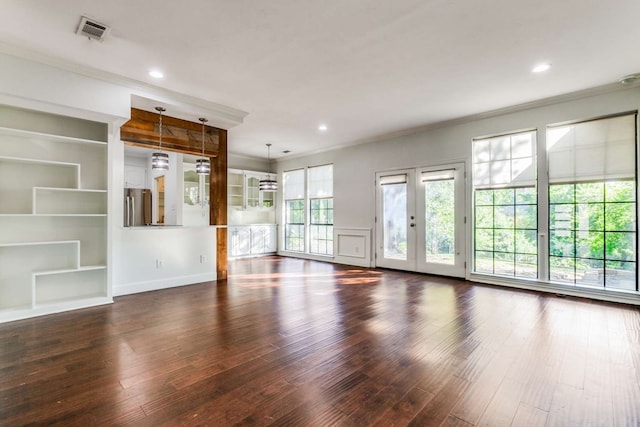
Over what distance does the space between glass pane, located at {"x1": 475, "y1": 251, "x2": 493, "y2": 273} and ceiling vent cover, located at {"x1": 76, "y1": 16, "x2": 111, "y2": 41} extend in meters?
5.86

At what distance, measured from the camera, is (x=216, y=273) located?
542 cm

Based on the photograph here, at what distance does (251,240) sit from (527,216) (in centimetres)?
642

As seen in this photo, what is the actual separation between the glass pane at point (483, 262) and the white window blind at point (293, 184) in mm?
4710

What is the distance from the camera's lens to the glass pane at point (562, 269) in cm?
441

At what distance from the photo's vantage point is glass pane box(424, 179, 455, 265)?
5598 millimetres

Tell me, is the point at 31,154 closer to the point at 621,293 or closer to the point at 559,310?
the point at 559,310

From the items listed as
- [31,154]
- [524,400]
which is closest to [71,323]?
[31,154]

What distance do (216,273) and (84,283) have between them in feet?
→ 6.24

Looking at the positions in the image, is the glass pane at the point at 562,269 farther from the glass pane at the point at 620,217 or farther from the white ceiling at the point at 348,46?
the white ceiling at the point at 348,46

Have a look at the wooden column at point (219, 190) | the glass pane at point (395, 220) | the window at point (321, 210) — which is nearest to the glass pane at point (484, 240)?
the glass pane at point (395, 220)

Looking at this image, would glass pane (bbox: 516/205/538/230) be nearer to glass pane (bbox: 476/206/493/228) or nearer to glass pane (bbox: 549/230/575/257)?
glass pane (bbox: 549/230/575/257)

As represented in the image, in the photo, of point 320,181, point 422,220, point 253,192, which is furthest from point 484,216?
point 253,192

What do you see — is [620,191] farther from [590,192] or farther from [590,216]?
[590,216]

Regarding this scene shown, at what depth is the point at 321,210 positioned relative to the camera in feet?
26.4
